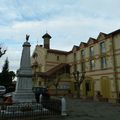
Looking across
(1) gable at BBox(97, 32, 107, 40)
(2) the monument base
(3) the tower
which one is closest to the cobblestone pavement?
(2) the monument base

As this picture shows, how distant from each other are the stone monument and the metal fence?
3.91 ft

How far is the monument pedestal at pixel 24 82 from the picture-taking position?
55.4ft

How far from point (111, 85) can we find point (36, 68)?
73.7 feet

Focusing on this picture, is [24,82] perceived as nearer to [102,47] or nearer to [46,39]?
[102,47]

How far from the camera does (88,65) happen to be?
131 ft

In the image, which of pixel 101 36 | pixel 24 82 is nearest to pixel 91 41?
pixel 101 36

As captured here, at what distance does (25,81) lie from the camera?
17.5 m

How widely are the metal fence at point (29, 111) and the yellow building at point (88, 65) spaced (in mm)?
17969

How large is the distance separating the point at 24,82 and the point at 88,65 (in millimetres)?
23924

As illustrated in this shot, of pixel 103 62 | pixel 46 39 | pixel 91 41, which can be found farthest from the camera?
pixel 46 39

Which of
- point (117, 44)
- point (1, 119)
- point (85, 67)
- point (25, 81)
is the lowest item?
point (1, 119)

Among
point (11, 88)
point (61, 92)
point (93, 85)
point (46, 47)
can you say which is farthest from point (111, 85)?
point (11, 88)

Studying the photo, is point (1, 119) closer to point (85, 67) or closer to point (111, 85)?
point (111, 85)

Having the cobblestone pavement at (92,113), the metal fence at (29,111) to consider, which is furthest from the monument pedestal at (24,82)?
the cobblestone pavement at (92,113)
